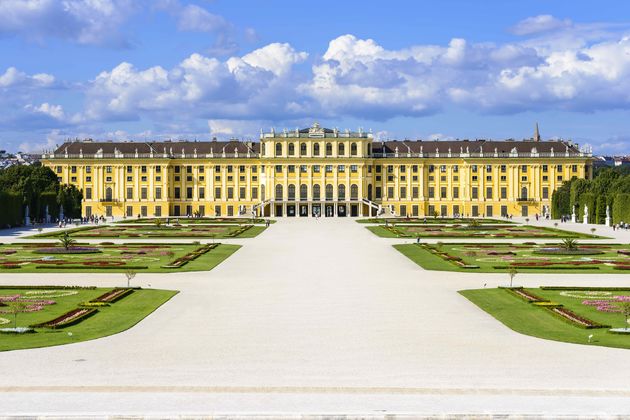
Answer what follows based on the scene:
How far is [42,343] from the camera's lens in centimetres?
2133

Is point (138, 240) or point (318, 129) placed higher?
point (318, 129)

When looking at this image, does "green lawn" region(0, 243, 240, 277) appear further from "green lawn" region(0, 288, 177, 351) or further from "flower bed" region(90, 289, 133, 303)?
"green lawn" region(0, 288, 177, 351)

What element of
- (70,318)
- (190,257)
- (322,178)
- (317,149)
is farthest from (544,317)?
(317,149)

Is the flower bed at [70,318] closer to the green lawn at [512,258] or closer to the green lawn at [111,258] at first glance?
the green lawn at [111,258]

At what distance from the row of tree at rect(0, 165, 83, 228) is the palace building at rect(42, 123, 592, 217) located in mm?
14483

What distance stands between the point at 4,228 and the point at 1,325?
61215 millimetres

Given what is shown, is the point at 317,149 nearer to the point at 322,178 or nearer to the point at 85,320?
the point at 322,178

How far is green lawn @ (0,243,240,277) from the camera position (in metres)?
40.1

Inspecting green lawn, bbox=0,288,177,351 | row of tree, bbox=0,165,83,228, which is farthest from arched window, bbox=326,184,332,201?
green lawn, bbox=0,288,177,351

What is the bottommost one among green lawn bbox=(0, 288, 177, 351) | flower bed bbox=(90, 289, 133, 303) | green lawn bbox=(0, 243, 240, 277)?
green lawn bbox=(0, 288, 177, 351)

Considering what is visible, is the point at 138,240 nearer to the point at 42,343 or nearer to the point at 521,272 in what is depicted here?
the point at 521,272

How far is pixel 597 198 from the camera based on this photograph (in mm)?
89625

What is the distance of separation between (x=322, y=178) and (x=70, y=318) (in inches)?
3769

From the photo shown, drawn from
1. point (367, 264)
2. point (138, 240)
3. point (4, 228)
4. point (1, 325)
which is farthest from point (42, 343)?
point (4, 228)
